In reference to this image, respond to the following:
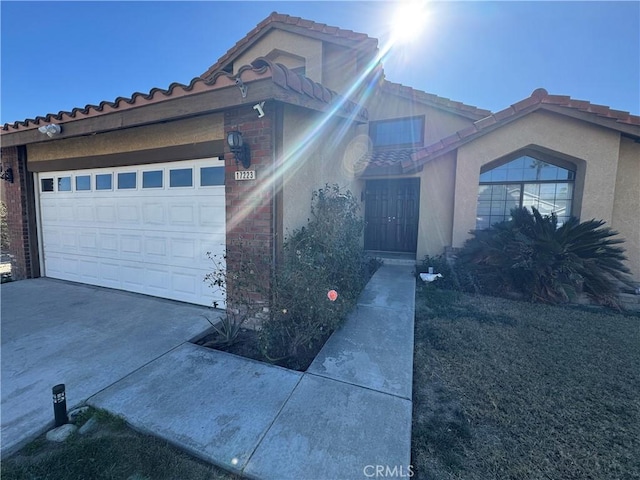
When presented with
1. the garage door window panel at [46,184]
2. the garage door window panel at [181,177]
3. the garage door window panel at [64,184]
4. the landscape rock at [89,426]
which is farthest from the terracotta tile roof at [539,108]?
the garage door window panel at [46,184]

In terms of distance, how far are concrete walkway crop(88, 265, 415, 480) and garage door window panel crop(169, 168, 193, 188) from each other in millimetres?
3165

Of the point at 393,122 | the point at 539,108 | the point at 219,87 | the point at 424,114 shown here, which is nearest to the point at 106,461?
the point at 219,87

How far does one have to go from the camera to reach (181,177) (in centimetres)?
561

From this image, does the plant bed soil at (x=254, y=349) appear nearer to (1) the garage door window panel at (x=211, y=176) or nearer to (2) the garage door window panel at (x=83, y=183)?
(1) the garage door window panel at (x=211, y=176)

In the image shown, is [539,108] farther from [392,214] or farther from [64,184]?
[64,184]

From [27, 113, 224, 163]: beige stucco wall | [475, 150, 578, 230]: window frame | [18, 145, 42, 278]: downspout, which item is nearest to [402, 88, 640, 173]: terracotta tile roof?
[475, 150, 578, 230]: window frame

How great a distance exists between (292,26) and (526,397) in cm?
1093

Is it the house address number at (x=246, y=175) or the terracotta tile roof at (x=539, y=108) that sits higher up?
the terracotta tile roof at (x=539, y=108)

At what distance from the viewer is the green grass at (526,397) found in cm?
234

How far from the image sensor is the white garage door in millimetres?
5418

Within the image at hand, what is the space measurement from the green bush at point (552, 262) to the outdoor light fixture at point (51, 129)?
10.0 m

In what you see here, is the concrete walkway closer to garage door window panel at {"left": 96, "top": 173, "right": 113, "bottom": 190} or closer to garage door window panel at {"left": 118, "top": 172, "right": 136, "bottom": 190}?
garage door window panel at {"left": 118, "top": 172, "right": 136, "bottom": 190}

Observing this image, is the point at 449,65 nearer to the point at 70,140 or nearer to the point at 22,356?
the point at 70,140

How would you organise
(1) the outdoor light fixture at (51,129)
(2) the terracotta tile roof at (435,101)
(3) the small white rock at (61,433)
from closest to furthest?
(3) the small white rock at (61,433) → (1) the outdoor light fixture at (51,129) → (2) the terracotta tile roof at (435,101)
